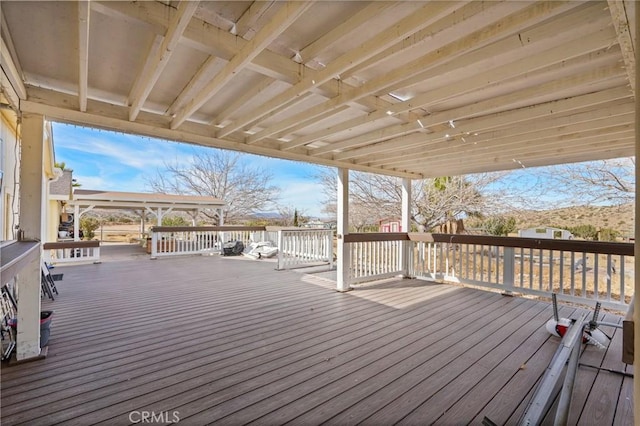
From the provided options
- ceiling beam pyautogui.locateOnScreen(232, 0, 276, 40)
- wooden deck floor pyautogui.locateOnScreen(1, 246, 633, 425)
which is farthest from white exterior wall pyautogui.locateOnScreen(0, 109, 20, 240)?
ceiling beam pyautogui.locateOnScreen(232, 0, 276, 40)

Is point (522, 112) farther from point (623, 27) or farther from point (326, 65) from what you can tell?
point (326, 65)

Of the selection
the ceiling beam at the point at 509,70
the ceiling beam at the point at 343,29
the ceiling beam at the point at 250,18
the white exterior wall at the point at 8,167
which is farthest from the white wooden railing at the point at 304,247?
the ceiling beam at the point at 250,18

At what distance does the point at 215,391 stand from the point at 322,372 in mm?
821

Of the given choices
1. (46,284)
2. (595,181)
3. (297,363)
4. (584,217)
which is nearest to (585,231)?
(584,217)

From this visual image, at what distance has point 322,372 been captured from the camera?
7.56ft

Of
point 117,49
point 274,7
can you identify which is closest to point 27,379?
point 117,49

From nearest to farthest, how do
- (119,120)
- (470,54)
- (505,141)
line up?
(470,54) < (119,120) < (505,141)

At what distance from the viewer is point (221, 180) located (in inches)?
723

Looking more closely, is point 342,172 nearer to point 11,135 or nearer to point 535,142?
point 535,142

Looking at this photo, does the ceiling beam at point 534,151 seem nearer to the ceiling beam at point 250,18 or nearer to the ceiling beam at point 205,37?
the ceiling beam at point 205,37

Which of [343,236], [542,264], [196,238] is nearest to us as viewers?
[542,264]

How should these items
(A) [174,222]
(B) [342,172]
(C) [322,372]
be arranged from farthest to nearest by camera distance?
(A) [174,222]
(B) [342,172]
(C) [322,372]

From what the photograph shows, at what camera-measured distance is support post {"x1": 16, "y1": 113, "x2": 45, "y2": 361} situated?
2.44 metres

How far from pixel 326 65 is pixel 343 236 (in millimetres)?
3351
